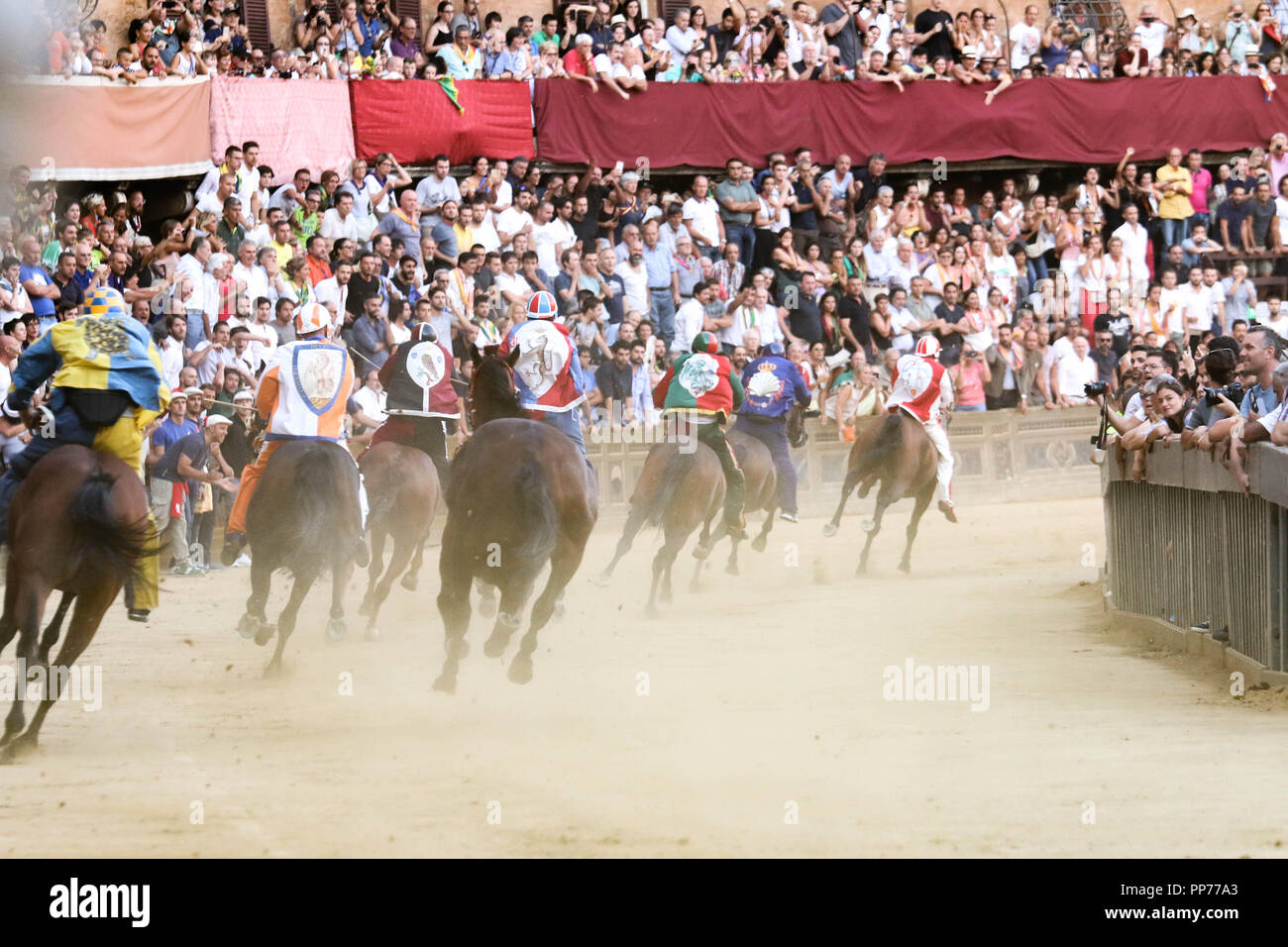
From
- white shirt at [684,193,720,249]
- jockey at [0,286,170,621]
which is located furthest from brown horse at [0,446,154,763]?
white shirt at [684,193,720,249]

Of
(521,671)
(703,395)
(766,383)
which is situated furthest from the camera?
(766,383)

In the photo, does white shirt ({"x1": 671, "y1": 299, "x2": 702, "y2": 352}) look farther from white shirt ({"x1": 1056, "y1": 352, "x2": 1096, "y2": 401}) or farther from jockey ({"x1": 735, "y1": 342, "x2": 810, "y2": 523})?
white shirt ({"x1": 1056, "y1": 352, "x2": 1096, "y2": 401})

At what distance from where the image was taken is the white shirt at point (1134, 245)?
2441 cm

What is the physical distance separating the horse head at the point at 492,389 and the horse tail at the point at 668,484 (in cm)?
381

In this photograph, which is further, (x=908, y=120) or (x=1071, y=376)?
(x=908, y=120)

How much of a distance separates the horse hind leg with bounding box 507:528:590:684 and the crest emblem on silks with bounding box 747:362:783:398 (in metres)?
6.51

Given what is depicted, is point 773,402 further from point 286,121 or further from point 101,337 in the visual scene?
point 101,337

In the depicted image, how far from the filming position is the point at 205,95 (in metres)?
18.9

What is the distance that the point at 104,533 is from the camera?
8.65 m

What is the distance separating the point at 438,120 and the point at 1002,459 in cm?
792

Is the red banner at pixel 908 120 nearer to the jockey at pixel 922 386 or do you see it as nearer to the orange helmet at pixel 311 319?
the jockey at pixel 922 386

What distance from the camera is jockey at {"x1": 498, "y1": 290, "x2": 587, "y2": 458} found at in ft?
38.8

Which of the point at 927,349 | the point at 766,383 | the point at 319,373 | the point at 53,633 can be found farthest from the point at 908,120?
the point at 53,633

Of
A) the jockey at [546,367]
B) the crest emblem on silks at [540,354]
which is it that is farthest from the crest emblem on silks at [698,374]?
the crest emblem on silks at [540,354]
